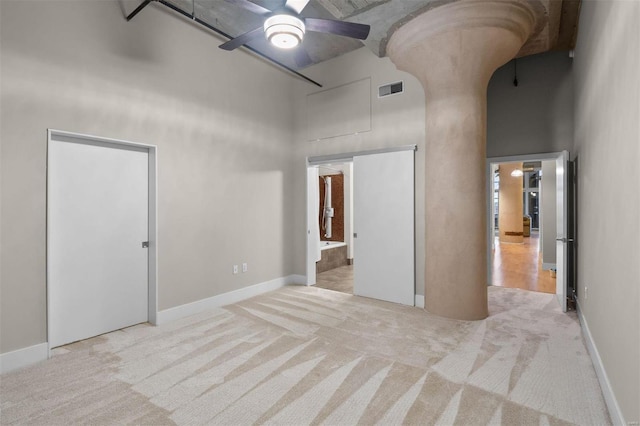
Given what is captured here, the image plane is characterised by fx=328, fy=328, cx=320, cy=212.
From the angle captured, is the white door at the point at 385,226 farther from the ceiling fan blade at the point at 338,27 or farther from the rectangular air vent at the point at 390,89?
the ceiling fan blade at the point at 338,27

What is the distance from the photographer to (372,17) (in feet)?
12.1

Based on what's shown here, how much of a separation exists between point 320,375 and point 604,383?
203cm

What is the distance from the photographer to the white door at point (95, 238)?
3184mm

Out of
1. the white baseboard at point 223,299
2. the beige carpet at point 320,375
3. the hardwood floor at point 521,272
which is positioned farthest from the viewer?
the hardwood floor at point 521,272

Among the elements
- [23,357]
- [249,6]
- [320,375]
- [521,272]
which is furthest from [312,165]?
[521,272]

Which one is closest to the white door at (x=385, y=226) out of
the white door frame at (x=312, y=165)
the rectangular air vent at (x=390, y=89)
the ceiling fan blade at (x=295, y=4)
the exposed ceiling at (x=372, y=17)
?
the white door frame at (x=312, y=165)

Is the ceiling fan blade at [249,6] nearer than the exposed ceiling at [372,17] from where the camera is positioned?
Yes

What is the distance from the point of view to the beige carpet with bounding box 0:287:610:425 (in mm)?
2168

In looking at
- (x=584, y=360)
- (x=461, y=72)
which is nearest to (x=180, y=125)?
(x=461, y=72)

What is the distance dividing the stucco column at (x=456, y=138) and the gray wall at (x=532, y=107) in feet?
3.99

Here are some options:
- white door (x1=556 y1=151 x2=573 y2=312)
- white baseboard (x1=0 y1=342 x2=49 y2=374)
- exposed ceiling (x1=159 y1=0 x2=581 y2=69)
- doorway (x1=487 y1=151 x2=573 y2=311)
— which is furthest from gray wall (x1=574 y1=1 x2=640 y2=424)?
white baseboard (x1=0 y1=342 x2=49 y2=374)

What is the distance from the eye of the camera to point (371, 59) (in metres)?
4.93

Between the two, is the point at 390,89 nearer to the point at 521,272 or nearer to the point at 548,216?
the point at 521,272

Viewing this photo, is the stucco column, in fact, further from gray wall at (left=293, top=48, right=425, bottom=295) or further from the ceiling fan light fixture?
the ceiling fan light fixture
